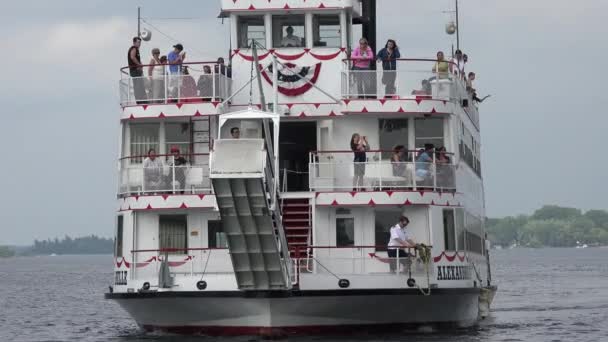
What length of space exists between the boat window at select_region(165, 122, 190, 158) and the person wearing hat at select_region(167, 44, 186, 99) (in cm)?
107

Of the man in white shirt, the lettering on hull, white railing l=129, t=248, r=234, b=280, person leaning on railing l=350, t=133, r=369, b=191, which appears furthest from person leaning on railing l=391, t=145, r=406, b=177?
white railing l=129, t=248, r=234, b=280

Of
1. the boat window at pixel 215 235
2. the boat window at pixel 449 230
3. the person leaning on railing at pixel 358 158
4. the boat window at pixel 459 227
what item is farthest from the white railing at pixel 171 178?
the boat window at pixel 459 227

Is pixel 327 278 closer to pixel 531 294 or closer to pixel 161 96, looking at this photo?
pixel 161 96

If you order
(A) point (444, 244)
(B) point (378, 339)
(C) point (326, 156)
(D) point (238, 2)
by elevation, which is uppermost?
(D) point (238, 2)

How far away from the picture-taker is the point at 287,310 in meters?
32.1

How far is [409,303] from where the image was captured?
33250mm

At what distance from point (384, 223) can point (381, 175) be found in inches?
50.0

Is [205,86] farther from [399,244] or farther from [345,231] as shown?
[399,244]

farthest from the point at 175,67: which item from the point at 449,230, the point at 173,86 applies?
the point at 449,230

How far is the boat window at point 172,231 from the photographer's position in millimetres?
35188

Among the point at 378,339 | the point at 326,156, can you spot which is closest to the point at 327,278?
the point at 378,339

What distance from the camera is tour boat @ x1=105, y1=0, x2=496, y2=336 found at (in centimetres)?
3181

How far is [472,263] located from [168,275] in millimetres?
9086

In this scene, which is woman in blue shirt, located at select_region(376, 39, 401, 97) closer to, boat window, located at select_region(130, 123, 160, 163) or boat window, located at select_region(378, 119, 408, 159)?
boat window, located at select_region(378, 119, 408, 159)
